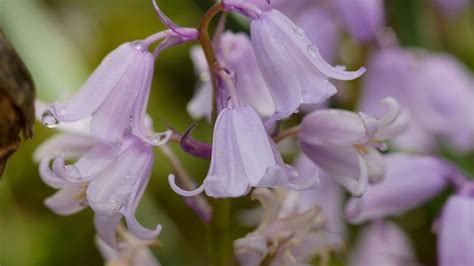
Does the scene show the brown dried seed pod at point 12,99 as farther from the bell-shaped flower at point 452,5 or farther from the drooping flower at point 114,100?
the bell-shaped flower at point 452,5

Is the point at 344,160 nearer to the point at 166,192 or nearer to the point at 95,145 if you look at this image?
the point at 95,145

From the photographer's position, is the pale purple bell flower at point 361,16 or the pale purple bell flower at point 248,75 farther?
the pale purple bell flower at point 361,16

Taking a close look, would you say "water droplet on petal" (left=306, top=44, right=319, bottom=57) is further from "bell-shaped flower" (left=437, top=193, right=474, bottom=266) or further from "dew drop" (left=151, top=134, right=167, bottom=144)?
"bell-shaped flower" (left=437, top=193, right=474, bottom=266)

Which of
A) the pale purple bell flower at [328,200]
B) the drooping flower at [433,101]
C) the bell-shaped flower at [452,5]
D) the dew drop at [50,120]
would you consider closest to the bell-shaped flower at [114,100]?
the dew drop at [50,120]

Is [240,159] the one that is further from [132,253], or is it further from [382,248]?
[382,248]

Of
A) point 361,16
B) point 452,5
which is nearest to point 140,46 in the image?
point 361,16

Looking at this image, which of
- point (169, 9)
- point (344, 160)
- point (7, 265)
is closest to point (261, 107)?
point (344, 160)
